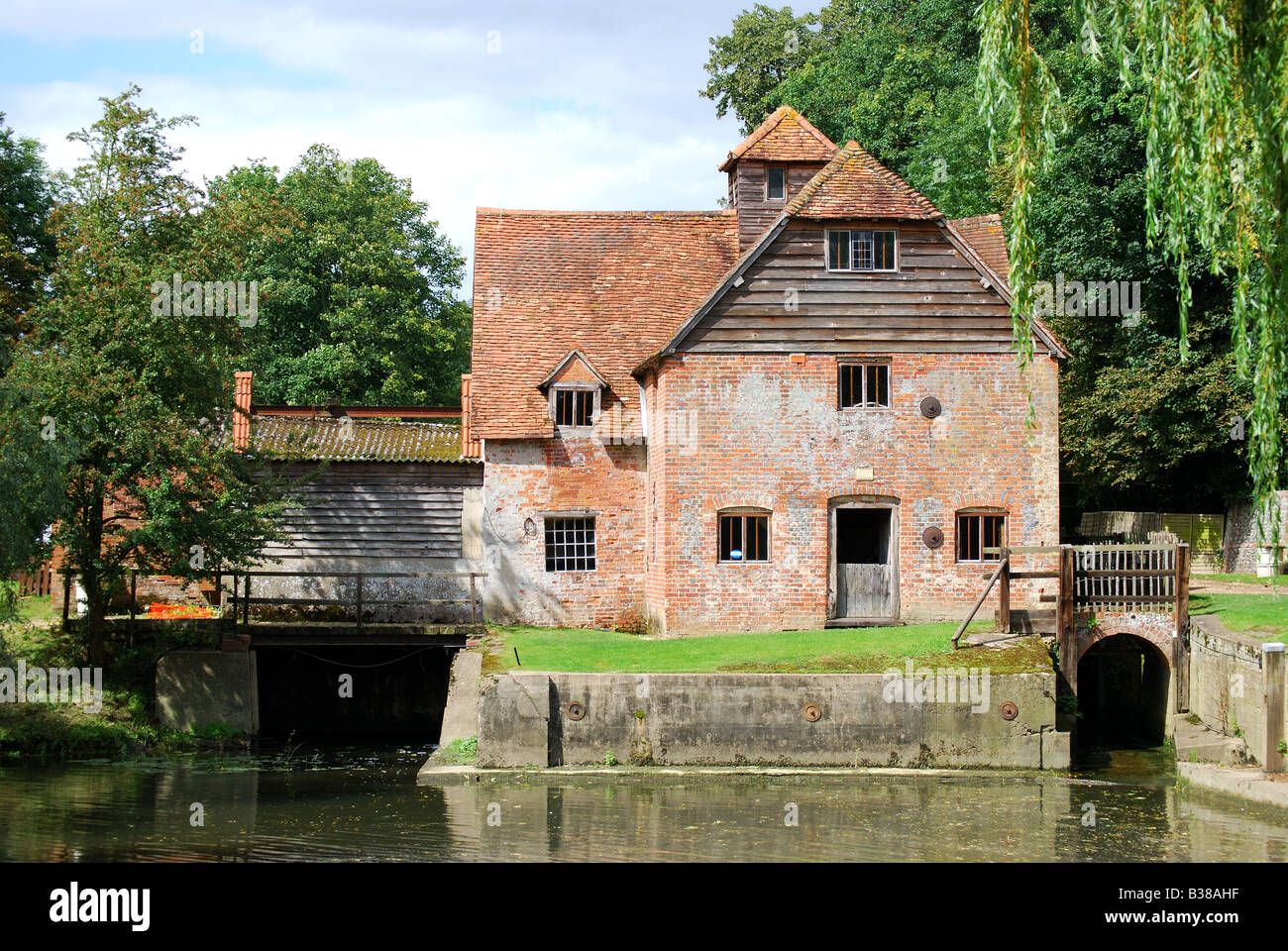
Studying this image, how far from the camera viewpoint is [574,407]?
1068 inches

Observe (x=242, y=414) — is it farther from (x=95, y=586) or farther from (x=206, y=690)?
(x=206, y=690)

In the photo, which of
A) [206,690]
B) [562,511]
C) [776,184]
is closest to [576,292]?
[562,511]

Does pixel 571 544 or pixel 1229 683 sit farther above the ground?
pixel 571 544

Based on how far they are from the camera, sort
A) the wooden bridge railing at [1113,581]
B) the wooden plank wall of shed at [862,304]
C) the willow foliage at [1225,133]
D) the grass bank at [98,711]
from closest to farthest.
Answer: the willow foliage at [1225,133]
the wooden bridge railing at [1113,581]
the grass bank at [98,711]
the wooden plank wall of shed at [862,304]

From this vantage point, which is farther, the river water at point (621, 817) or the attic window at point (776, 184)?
the attic window at point (776, 184)

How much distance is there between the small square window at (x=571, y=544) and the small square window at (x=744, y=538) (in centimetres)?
334

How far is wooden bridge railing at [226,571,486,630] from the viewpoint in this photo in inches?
957

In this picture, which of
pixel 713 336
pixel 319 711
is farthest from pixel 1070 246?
pixel 319 711

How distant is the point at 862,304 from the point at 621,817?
12.9 meters

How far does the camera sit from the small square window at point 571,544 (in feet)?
88.3

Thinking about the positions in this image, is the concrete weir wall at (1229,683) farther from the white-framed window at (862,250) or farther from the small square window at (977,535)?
the white-framed window at (862,250)

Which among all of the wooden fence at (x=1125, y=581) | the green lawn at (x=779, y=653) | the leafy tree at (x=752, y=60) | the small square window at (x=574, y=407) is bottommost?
the green lawn at (x=779, y=653)
